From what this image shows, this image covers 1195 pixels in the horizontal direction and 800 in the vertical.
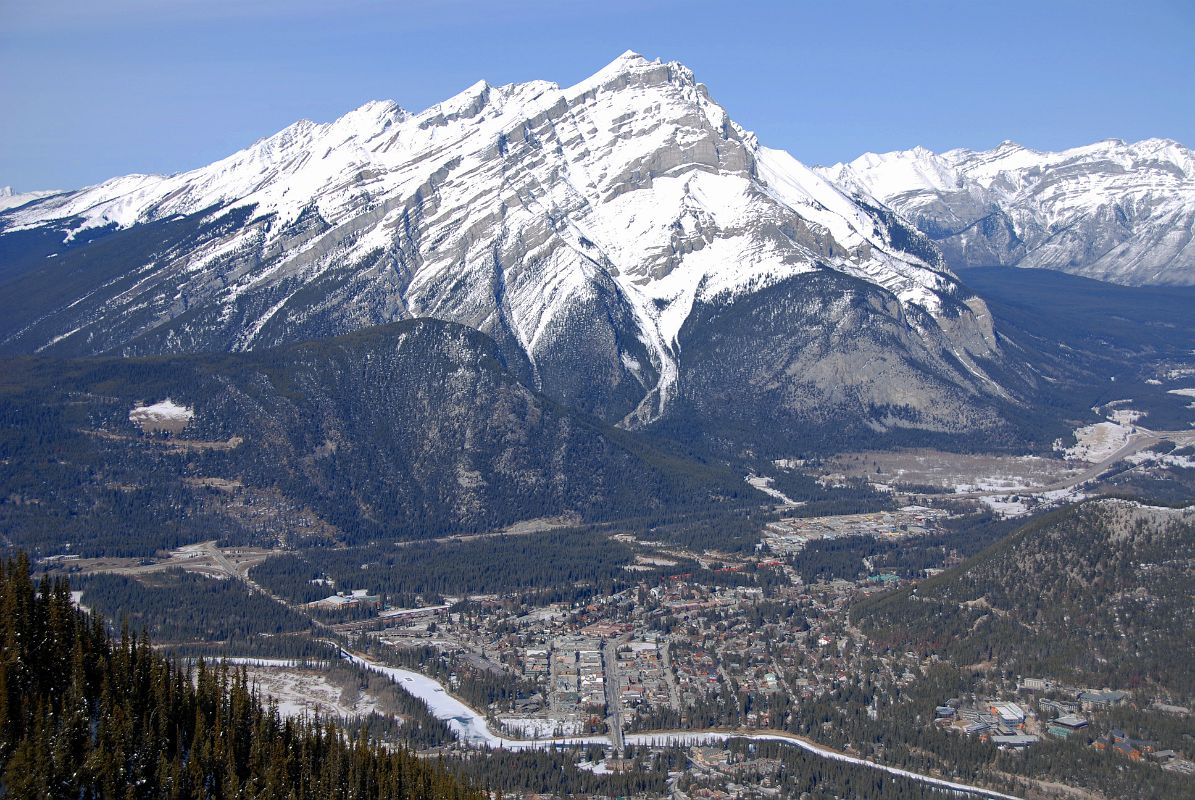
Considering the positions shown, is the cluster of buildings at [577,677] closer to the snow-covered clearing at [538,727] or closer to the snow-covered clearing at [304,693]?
the snow-covered clearing at [538,727]

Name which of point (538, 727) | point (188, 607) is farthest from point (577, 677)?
point (188, 607)

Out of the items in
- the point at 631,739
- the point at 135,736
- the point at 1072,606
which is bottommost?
the point at 631,739

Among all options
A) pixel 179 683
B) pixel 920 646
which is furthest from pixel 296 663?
pixel 920 646

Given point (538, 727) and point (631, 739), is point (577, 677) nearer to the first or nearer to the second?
point (538, 727)

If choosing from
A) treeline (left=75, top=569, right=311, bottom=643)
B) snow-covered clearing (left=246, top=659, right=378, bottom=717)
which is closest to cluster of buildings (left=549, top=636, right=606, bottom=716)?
snow-covered clearing (left=246, top=659, right=378, bottom=717)

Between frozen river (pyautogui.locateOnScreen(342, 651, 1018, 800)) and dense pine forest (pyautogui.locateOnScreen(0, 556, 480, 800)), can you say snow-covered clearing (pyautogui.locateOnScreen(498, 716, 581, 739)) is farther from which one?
dense pine forest (pyautogui.locateOnScreen(0, 556, 480, 800))

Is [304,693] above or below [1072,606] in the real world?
below

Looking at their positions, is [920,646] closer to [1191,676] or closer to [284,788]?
[1191,676]
